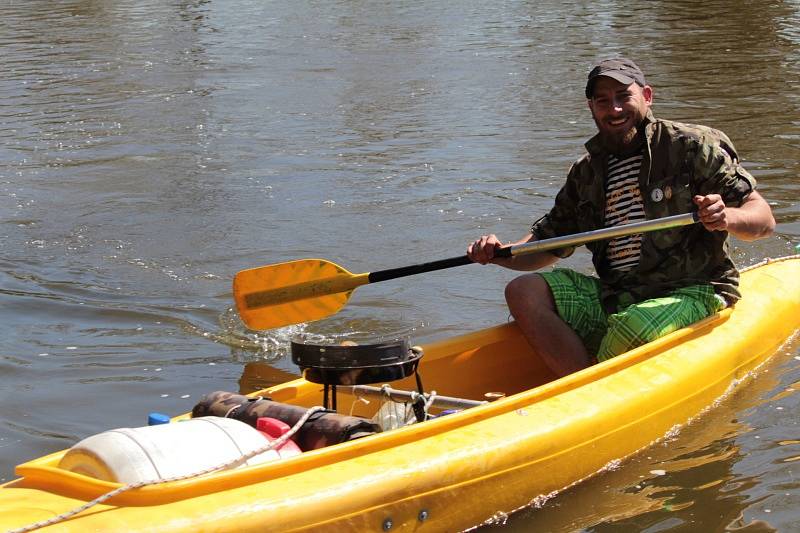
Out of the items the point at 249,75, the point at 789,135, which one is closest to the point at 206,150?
the point at 249,75

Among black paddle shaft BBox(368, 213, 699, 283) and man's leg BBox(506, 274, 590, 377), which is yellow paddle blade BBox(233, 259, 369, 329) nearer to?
black paddle shaft BBox(368, 213, 699, 283)

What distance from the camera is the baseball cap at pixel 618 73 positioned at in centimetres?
457

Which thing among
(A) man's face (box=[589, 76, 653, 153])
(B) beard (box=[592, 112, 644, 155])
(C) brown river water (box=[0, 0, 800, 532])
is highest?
(A) man's face (box=[589, 76, 653, 153])

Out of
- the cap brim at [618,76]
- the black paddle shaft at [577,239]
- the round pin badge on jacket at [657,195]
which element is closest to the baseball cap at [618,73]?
the cap brim at [618,76]

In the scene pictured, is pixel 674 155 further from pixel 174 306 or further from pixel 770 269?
pixel 174 306

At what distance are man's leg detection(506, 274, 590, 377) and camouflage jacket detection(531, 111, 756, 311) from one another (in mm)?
253

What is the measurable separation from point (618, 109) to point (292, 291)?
5.25 feet

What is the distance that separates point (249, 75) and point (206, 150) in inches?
144

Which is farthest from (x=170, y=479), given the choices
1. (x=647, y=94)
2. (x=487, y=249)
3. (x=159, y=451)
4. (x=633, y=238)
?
(x=647, y=94)

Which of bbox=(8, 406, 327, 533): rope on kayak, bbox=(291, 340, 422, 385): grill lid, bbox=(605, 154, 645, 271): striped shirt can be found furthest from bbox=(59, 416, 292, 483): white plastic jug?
bbox=(605, 154, 645, 271): striped shirt

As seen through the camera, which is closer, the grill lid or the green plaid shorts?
the grill lid

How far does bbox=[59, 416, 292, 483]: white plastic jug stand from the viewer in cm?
329

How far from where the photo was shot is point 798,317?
5.43 metres

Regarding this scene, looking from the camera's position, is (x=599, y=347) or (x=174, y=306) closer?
(x=599, y=347)
